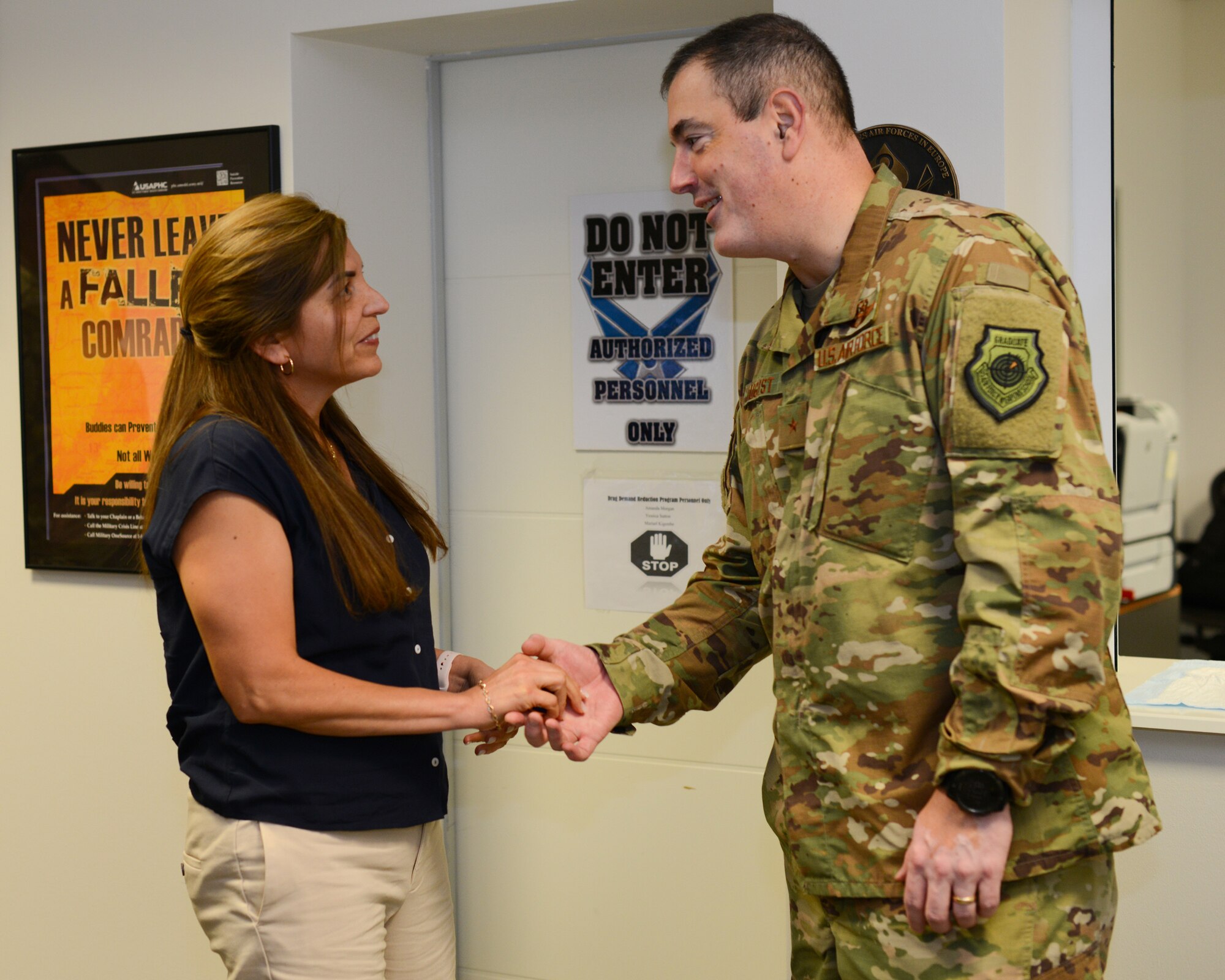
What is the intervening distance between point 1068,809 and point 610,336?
5.52 ft

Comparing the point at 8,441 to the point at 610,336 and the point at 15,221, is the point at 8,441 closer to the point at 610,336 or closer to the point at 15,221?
the point at 15,221

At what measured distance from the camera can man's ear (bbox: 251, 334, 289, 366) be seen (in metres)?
1.78

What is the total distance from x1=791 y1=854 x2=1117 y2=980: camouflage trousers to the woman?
0.61 metres

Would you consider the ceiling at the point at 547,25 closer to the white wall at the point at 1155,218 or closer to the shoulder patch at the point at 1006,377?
the shoulder patch at the point at 1006,377

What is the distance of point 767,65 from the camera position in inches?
60.1

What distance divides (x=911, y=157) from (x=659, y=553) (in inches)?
43.2

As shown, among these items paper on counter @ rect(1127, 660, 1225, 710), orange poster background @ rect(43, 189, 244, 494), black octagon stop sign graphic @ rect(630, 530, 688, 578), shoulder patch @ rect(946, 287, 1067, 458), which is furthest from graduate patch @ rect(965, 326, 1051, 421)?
orange poster background @ rect(43, 189, 244, 494)

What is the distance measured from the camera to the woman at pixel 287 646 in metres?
1.63

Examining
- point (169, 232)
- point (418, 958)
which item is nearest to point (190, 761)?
point (418, 958)

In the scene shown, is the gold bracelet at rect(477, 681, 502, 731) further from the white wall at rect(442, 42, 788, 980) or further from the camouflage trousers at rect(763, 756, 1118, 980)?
the white wall at rect(442, 42, 788, 980)

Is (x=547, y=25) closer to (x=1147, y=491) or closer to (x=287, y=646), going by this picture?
(x=287, y=646)

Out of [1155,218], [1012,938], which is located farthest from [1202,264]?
[1012,938]

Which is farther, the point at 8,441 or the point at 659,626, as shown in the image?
the point at 8,441

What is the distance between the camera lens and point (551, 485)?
9.37 ft
